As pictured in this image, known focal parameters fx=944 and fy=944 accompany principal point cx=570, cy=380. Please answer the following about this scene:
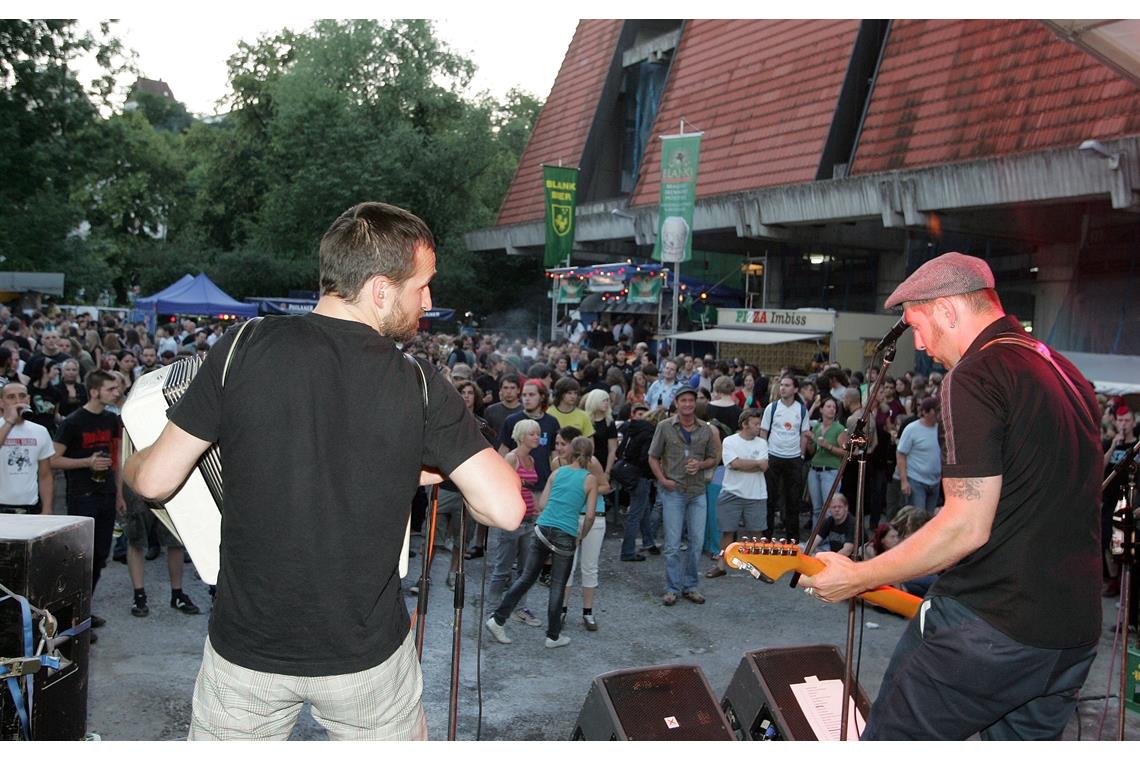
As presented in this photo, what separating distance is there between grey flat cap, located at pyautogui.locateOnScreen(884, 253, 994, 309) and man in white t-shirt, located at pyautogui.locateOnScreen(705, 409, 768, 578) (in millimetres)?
6101

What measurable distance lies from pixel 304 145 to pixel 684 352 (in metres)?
Result: 23.1

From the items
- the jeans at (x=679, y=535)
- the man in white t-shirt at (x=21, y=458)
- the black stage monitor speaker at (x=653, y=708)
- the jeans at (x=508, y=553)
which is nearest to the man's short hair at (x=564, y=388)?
the jeans at (x=679, y=535)

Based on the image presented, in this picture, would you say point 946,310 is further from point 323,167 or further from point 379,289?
point 323,167

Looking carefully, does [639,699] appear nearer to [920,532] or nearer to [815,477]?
[920,532]

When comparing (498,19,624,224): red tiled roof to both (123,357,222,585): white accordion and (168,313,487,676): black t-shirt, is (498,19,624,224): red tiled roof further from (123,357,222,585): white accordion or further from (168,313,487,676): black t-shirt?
(168,313,487,676): black t-shirt

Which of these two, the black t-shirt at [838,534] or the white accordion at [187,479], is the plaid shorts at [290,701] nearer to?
the white accordion at [187,479]

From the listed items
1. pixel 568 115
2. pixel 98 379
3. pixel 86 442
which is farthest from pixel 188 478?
pixel 568 115

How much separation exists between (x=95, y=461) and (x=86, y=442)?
0.24m

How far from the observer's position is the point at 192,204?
165ft

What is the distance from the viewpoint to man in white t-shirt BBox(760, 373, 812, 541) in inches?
393

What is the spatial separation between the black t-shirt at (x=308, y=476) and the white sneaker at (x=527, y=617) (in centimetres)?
560

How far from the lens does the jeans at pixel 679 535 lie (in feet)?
26.9

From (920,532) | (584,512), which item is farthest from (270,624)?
(584,512)

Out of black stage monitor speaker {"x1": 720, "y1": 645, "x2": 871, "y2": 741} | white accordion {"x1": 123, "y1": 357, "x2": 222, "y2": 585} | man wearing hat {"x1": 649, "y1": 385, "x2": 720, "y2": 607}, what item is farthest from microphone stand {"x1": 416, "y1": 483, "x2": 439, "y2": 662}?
man wearing hat {"x1": 649, "y1": 385, "x2": 720, "y2": 607}
